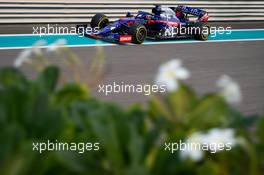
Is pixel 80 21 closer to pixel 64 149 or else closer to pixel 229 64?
pixel 229 64

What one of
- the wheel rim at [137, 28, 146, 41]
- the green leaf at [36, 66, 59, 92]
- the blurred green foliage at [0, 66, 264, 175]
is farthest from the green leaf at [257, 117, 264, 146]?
the wheel rim at [137, 28, 146, 41]

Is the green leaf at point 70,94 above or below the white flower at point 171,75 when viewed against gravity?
below

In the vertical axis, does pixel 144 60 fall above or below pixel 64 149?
below

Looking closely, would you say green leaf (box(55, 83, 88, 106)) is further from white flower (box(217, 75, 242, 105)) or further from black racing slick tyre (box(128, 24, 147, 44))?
black racing slick tyre (box(128, 24, 147, 44))

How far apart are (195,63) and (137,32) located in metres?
2.16

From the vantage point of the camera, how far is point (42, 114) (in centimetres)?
128

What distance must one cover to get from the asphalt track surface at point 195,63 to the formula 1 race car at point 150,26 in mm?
256

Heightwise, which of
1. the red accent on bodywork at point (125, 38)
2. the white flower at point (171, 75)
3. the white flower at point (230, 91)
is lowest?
the red accent on bodywork at point (125, 38)

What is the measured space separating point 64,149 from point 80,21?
14.3 m

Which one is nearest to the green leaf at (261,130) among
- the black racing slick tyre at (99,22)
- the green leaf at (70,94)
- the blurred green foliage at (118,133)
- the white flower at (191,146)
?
the blurred green foliage at (118,133)

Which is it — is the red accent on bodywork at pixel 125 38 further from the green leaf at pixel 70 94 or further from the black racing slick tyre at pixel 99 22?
the green leaf at pixel 70 94

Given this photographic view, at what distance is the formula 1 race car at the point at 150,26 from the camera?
37.9 ft

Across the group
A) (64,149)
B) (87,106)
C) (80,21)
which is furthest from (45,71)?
(80,21)

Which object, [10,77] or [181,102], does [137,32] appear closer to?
[10,77]
